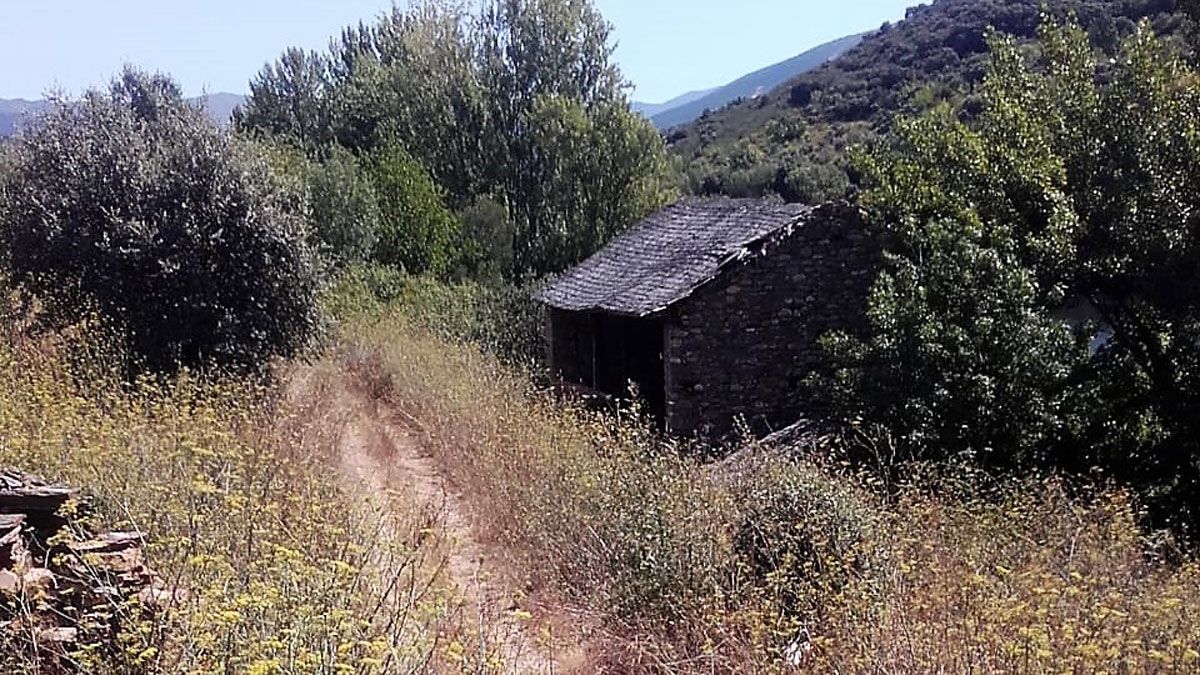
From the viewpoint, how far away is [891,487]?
29.9 feet

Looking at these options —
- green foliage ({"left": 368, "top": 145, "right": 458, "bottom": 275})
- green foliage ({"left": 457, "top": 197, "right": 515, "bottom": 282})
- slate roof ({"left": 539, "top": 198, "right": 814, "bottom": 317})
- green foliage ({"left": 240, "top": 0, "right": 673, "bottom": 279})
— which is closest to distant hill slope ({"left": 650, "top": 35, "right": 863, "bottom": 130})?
green foliage ({"left": 240, "top": 0, "right": 673, "bottom": 279})

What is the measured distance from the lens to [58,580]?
4.54 metres

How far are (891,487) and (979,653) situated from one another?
4731 millimetres

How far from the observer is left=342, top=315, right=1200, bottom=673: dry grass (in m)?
4.73

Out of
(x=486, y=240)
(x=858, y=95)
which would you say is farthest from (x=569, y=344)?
(x=858, y=95)

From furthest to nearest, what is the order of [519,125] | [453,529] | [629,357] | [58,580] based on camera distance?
[519,125] < [629,357] < [453,529] < [58,580]

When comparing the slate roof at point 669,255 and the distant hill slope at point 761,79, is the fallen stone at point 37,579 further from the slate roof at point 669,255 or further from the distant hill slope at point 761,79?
the distant hill slope at point 761,79

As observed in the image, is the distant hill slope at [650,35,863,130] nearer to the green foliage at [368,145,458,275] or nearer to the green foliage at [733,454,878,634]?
the green foliage at [368,145,458,275]

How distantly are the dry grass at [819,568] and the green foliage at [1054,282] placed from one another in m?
1.90

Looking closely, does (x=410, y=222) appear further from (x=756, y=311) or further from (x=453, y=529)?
(x=453, y=529)

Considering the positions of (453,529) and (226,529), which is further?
(453,529)

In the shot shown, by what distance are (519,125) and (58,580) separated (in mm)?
24842

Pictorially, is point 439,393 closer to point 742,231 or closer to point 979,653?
point 742,231

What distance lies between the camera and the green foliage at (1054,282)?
424 inches
